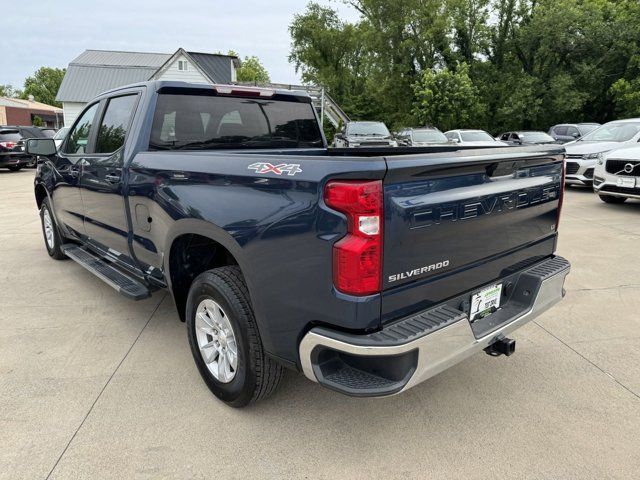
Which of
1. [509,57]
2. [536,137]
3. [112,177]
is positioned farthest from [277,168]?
[509,57]

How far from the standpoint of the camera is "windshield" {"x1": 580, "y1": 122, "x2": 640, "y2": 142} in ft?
36.4

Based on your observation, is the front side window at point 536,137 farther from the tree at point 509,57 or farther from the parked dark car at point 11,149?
the parked dark car at point 11,149

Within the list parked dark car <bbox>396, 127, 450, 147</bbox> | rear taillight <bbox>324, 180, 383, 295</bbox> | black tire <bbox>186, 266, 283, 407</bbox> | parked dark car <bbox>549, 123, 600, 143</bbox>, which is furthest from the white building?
rear taillight <bbox>324, 180, 383, 295</bbox>

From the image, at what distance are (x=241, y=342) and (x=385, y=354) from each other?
880 mm

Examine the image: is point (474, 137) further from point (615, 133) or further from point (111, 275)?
point (111, 275)

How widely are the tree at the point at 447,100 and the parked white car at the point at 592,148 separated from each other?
16.5m

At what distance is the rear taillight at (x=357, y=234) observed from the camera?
193 centimetres

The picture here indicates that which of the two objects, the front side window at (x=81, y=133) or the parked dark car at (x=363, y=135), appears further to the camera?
the parked dark car at (x=363, y=135)

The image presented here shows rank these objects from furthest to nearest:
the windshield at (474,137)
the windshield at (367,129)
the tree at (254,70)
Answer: the tree at (254,70)
the windshield at (367,129)
the windshield at (474,137)

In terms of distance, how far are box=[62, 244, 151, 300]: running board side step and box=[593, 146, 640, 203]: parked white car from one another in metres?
8.60

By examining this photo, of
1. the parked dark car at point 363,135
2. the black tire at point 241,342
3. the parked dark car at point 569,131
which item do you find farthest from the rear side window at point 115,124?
the parked dark car at point 569,131

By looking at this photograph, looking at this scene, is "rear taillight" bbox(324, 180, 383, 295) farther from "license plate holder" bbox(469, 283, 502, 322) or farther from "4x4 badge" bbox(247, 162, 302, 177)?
"license plate holder" bbox(469, 283, 502, 322)

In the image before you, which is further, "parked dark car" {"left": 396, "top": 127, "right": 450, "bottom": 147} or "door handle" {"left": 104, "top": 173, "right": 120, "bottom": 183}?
"parked dark car" {"left": 396, "top": 127, "right": 450, "bottom": 147}

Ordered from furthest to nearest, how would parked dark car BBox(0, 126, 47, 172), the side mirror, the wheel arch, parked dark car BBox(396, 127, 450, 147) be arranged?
parked dark car BBox(0, 126, 47, 172) → parked dark car BBox(396, 127, 450, 147) → the side mirror → the wheel arch
